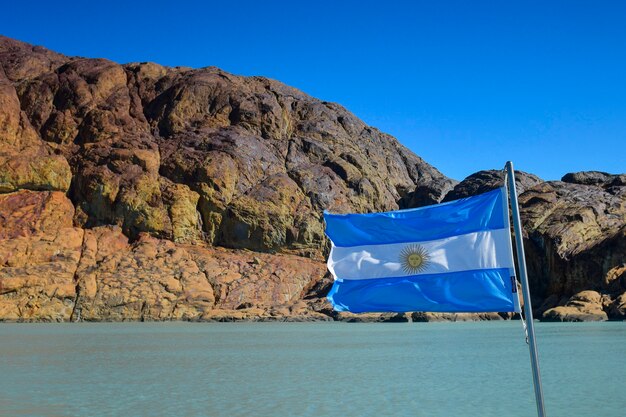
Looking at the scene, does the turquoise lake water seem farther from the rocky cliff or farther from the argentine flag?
the rocky cliff

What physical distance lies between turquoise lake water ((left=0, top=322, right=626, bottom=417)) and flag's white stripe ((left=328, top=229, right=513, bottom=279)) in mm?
6677

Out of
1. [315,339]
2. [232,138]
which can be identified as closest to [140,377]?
[315,339]

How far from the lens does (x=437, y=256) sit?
31.8ft

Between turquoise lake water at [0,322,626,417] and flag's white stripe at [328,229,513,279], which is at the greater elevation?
flag's white stripe at [328,229,513,279]

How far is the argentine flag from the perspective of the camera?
934cm

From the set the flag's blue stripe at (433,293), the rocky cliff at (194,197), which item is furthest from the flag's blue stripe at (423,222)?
the rocky cliff at (194,197)

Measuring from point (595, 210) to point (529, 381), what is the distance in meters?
74.1

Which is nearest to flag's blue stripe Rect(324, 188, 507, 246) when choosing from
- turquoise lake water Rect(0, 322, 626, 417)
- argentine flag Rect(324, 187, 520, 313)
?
argentine flag Rect(324, 187, 520, 313)

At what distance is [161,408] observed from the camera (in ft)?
Answer: 54.1

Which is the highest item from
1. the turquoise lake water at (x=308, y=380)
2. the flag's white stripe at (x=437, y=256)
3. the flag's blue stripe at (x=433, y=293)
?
the flag's white stripe at (x=437, y=256)

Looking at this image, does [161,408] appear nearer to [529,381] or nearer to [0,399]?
[0,399]

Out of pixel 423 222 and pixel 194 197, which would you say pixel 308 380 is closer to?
pixel 423 222

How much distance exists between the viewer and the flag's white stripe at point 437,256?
9344 millimetres

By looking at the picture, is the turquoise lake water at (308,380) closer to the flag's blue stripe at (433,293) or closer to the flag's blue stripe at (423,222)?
the flag's blue stripe at (433,293)
